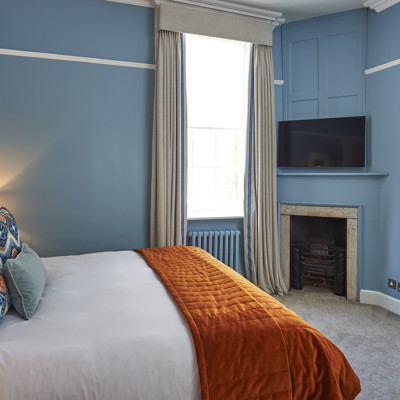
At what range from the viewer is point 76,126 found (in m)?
3.10

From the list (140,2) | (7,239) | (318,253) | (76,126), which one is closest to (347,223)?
(318,253)

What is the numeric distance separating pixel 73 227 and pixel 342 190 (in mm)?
2741

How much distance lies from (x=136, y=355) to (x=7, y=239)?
102cm

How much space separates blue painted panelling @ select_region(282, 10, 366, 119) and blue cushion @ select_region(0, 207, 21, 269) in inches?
118

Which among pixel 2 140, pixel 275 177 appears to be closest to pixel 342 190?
pixel 275 177

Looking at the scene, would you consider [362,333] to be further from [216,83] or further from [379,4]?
[379,4]

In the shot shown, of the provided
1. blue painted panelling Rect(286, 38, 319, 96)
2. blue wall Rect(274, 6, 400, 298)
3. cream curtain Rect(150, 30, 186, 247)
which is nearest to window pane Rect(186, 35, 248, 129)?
cream curtain Rect(150, 30, 186, 247)

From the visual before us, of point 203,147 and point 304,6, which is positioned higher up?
point 304,6

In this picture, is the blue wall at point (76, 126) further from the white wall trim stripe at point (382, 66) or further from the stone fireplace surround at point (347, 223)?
the white wall trim stripe at point (382, 66)

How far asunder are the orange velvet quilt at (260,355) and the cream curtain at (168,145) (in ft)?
5.78

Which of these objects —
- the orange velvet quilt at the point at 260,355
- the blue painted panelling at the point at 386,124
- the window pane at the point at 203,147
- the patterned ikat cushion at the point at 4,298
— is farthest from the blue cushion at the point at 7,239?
the blue painted panelling at the point at 386,124

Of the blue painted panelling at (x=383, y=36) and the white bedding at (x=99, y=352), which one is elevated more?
the blue painted panelling at (x=383, y=36)

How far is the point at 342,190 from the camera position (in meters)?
3.58

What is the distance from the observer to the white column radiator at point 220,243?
138 inches
